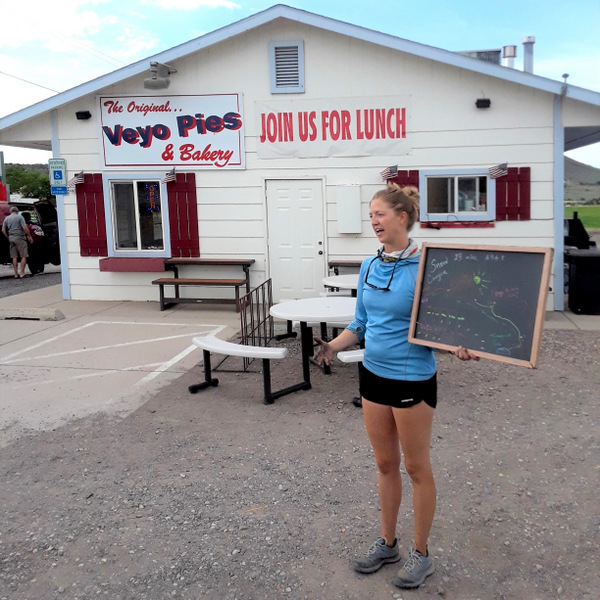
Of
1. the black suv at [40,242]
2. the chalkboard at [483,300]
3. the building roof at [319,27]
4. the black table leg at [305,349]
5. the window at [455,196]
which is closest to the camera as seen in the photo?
the chalkboard at [483,300]

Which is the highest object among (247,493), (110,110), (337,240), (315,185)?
(110,110)

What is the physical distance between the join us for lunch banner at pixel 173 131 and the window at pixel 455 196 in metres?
3.05

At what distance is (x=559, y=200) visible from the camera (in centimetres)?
930

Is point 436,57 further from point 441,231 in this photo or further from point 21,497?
point 21,497

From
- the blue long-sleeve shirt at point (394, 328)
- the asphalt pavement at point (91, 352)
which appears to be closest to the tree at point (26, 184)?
the asphalt pavement at point (91, 352)

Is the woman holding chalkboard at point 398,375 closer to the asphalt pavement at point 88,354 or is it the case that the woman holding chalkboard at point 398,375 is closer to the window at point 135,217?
the asphalt pavement at point 88,354

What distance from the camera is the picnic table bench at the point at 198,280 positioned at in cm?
992

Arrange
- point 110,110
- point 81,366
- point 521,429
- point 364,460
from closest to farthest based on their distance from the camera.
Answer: point 364,460, point 521,429, point 81,366, point 110,110

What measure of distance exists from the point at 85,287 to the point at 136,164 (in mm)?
2417

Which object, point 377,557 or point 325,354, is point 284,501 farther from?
point 325,354

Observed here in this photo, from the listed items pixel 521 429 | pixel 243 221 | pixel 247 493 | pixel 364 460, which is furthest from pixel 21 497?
pixel 243 221

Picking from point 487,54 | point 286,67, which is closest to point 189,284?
point 286,67

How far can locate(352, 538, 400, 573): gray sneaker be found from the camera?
2996mm

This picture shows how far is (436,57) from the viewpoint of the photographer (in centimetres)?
915
